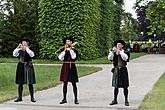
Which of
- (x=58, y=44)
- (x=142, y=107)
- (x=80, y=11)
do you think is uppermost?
(x=80, y=11)

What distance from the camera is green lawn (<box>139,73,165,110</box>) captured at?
10.9m

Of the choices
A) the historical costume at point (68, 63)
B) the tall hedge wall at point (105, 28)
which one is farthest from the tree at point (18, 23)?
the historical costume at point (68, 63)

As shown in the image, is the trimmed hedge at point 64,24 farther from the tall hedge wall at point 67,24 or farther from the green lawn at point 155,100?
the green lawn at point 155,100

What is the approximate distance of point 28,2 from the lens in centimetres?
3666

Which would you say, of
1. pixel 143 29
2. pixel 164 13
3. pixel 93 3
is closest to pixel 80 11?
pixel 93 3

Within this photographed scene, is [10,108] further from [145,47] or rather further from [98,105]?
[145,47]

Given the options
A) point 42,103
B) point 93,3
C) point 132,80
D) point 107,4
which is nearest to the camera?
point 42,103

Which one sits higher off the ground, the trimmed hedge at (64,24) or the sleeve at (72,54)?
the trimmed hedge at (64,24)

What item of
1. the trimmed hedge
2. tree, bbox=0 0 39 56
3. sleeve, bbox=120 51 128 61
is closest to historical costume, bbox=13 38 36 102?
sleeve, bbox=120 51 128 61

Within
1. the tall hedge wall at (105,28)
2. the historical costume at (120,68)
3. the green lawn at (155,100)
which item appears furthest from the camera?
the tall hedge wall at (105,28)

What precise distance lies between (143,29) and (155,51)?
146 ft

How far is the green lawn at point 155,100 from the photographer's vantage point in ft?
35.7

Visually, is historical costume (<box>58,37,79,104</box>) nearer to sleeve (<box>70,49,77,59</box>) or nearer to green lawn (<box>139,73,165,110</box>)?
sleeve (<box>70,49,77,59</box>)

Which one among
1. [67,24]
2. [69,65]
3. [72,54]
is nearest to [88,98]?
[69,65]
